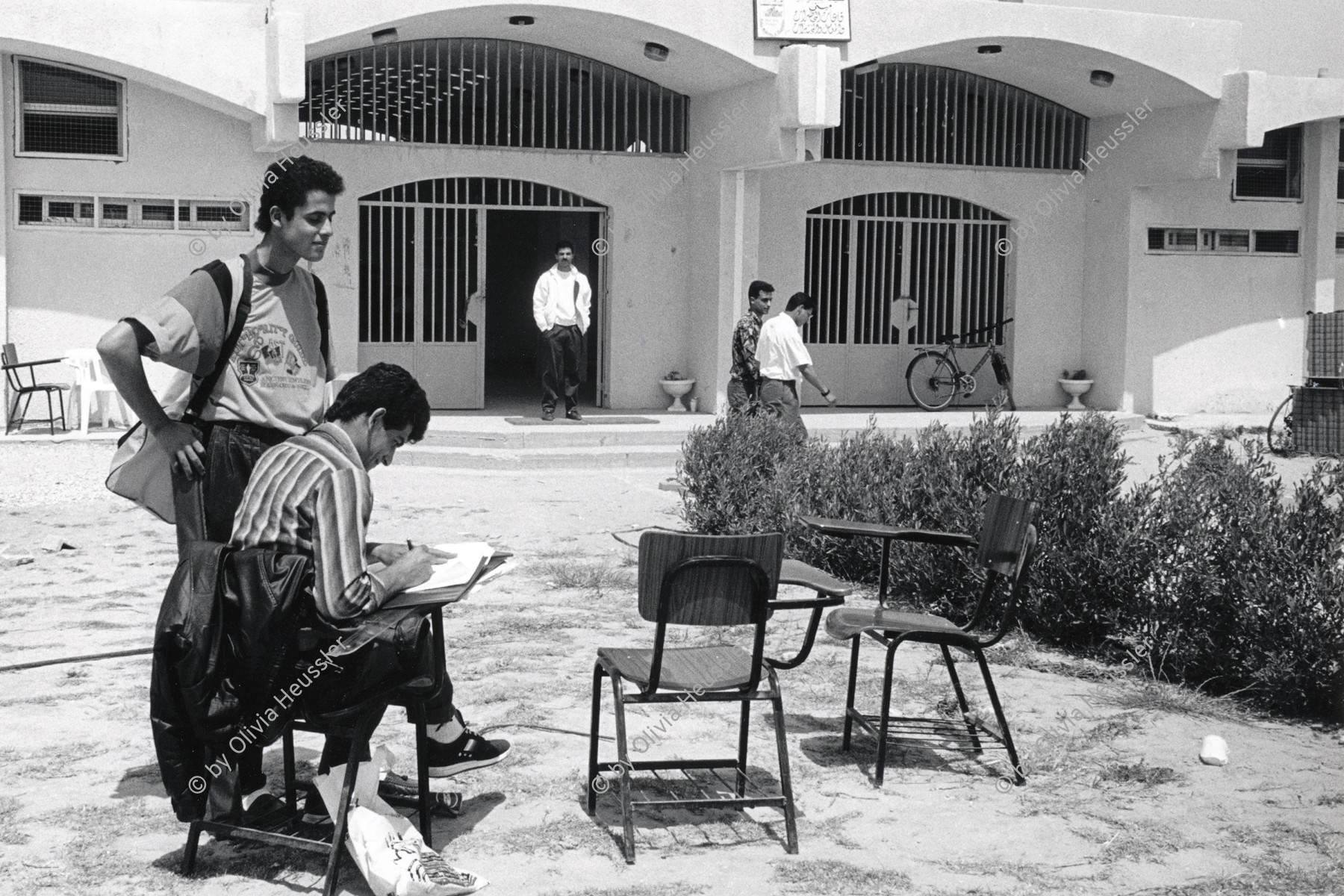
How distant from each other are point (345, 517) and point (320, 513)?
0.06 metres

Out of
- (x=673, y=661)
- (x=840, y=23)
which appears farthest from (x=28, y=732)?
(x=840, y=23)

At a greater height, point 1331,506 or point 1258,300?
point 1258,300

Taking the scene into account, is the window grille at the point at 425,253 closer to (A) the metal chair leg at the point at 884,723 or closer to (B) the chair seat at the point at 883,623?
(B) the chair seat at the point at 883,623

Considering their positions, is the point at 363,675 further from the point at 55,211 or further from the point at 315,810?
the point at 55,211

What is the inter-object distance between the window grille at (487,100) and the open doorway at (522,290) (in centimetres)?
107

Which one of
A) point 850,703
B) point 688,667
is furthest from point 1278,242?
point 688,667

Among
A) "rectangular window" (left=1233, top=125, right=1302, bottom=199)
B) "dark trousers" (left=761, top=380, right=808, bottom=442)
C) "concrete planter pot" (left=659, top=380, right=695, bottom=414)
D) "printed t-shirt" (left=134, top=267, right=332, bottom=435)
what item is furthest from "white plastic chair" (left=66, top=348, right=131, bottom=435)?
"rectangular window" (left=1233, top=125, right=1302, bottom=199)

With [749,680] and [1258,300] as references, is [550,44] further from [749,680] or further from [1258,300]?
[749,680]

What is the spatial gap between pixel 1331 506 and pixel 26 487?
9.18m

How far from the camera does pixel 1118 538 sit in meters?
6.94

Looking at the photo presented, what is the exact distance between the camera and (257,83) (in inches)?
570

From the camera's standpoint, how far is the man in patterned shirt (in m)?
12.0

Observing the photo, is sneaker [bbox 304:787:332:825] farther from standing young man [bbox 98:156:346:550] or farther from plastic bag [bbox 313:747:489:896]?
standing young man [bbox 98:156:346:550]

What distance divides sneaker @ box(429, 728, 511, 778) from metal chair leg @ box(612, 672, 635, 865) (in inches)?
18.3
